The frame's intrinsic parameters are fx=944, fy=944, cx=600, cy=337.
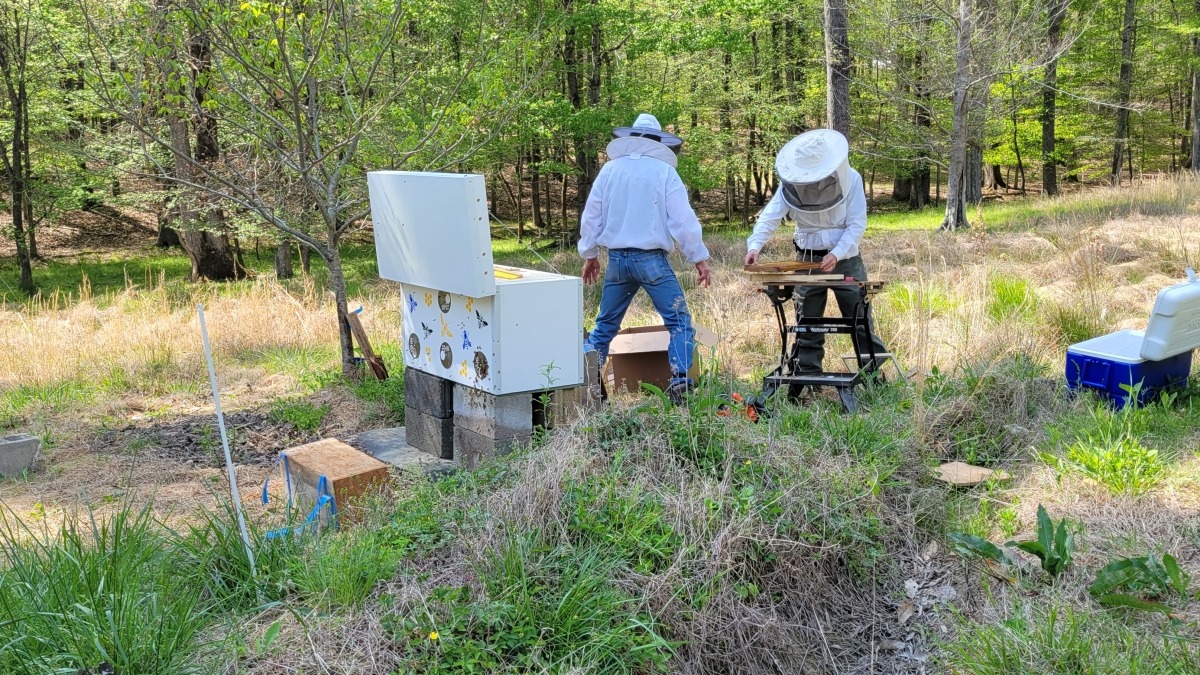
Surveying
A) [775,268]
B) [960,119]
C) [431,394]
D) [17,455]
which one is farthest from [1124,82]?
[17,455]

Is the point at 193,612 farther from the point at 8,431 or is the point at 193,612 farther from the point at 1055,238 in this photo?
the point at 1055,238

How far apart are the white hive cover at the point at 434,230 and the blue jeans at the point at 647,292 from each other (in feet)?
4.56

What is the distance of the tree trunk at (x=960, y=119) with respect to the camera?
1648 cm

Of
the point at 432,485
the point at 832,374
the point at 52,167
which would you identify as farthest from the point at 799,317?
the point at 52,167

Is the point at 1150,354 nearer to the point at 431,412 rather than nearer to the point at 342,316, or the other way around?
the point at 431,412

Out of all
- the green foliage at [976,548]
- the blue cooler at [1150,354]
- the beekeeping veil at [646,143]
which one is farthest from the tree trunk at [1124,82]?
the green foliage at [976,548]

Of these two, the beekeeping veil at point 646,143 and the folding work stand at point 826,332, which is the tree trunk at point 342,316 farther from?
the folding work stand at point 826,332

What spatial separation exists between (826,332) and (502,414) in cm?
225

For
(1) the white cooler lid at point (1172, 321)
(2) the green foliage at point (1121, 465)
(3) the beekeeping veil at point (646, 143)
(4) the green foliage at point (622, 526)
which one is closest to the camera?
(4) the green foliage at point (622, 526)

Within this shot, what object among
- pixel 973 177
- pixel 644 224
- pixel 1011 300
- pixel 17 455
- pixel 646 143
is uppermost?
pixel 973 177

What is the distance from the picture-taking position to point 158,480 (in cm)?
553

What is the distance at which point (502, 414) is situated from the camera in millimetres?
5156

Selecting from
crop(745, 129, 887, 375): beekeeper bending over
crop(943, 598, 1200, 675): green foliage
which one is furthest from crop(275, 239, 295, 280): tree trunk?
crop(943, 598, 1200, 675): green foliage

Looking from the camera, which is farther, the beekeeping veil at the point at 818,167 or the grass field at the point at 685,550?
the beekeeping veil at the point at 818,167
